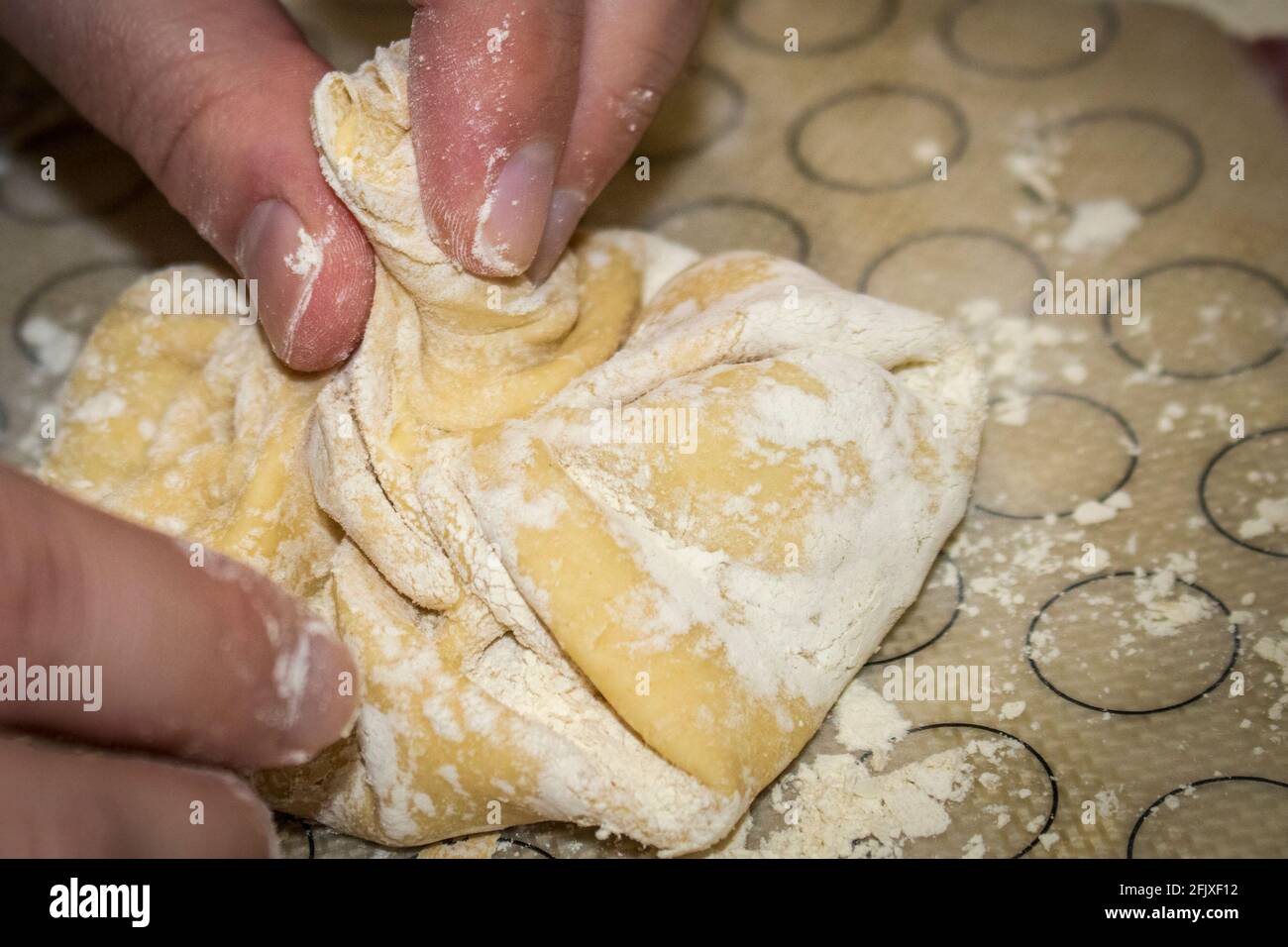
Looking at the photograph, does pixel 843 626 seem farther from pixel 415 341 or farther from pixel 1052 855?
pixel 415 341

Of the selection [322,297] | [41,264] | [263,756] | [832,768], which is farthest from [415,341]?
[41,264]

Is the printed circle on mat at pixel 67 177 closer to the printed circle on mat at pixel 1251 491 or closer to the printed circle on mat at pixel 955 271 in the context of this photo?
the printed circle on mat at pixel 955 271

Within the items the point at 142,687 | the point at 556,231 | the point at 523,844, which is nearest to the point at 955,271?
the point at 556,231

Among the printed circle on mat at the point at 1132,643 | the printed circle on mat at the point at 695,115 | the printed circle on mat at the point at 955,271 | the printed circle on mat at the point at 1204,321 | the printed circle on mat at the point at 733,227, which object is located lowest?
the printed circle on mat at the point at 1132,643

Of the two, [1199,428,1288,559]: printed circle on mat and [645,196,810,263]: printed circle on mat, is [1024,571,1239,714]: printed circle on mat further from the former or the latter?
[645,196,810,263]: printed circle on mat

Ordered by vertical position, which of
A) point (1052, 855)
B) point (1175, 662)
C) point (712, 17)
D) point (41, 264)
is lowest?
point (1052, 855)

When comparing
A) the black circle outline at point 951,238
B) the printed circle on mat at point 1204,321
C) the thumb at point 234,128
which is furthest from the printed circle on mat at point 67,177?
the printed circle on mat at point 1204,321

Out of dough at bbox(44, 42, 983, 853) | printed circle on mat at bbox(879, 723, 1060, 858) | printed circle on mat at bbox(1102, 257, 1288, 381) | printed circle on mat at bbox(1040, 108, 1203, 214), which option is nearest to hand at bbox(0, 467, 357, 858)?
dough at bbox(44, 42, 983, 853)
